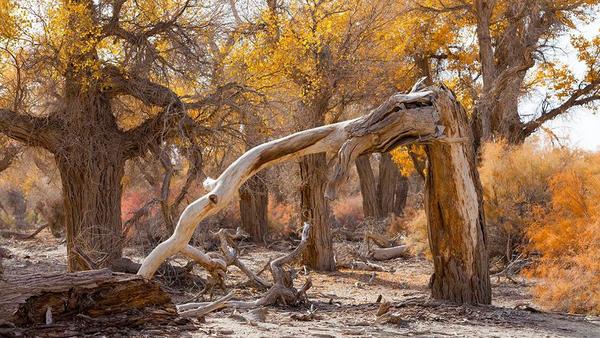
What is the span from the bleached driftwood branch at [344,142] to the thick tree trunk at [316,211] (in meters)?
7.17

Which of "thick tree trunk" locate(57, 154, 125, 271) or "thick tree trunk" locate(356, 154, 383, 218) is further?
"thick tree trunk" locate(356, 154, 383, 218)

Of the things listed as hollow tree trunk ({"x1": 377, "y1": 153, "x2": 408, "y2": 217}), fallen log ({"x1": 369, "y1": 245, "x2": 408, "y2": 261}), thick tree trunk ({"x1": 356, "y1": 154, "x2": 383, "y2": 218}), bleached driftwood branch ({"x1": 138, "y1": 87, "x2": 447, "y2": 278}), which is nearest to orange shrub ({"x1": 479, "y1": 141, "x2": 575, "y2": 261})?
fallen log ({"x1": 369, "y1": 245, "x2": 408, "y2": 261})

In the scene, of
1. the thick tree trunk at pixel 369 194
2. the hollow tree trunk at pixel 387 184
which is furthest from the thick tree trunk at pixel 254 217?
the hollow tree trunk at pixel 387 184

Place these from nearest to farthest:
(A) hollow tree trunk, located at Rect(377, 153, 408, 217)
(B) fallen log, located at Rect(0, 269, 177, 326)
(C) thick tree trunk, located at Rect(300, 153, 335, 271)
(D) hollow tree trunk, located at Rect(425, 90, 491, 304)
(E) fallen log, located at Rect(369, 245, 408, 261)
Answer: (B) fallen log, located at Rect(0, 269, 177, 326), (D) hollow tree trunk, located at Rect(425, 90, 491, 304), (C) thick tree trunk, located at Rect(300, 153, 335, 271), (E) fallen log, located at Rect(369, 245, 408, 261), (A) hollow tree trunk, located at Rect(377, 153, 408, 217)

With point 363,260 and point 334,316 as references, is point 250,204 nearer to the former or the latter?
point 363,260

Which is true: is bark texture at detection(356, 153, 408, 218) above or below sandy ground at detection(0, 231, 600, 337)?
above

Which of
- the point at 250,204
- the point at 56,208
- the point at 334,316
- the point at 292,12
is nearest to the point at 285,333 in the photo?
the point at 334,316

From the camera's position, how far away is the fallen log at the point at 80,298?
6996 millimetres

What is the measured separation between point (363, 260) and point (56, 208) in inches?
521

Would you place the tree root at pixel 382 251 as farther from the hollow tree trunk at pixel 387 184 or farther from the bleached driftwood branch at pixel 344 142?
the bleached driftwood branch at pixel 344 142

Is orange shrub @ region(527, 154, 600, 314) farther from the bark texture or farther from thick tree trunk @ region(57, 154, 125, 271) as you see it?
the bark texture

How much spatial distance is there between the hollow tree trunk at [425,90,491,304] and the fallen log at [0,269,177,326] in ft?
13.7

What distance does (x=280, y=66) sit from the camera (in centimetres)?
1697

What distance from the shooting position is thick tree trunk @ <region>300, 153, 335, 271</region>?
57.5ft
